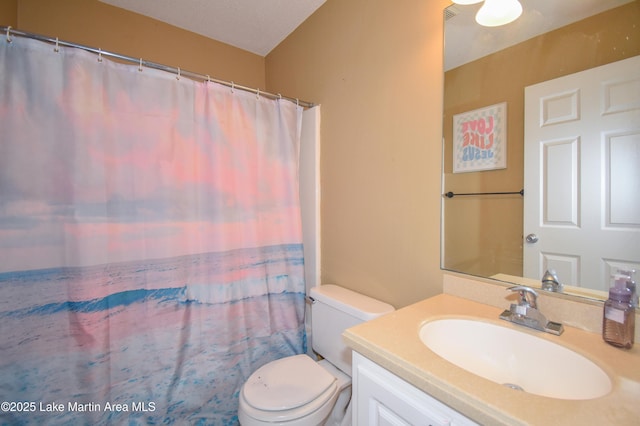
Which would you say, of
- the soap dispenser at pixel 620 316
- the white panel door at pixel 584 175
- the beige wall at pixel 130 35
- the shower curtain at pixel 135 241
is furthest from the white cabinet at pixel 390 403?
the beige wall at pixel 130 35

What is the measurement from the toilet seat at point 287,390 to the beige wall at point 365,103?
0.50 metres

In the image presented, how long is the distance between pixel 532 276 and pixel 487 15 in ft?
3.24

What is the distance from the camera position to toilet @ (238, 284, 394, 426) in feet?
3.68

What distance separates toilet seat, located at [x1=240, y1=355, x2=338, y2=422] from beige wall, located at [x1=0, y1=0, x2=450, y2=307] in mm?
495

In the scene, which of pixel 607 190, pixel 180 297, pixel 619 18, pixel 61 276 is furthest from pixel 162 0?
pixel 607 190

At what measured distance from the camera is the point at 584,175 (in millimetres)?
827

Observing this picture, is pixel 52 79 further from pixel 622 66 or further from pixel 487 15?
pixel 622 66

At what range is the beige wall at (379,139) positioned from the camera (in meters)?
1.19

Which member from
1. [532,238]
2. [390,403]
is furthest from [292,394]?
[532,238]

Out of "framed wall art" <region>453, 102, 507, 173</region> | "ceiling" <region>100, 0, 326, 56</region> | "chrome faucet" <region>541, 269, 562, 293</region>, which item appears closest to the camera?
"chrome faucet" <region>541, 269, 562, 293</region>

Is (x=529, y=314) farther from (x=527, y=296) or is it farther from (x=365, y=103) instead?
(x=365, y=103)

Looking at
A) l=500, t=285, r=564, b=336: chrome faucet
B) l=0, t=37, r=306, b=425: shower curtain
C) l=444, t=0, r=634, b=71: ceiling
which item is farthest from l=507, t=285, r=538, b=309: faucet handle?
l=0, t=37, r=306, b=425: shower curtain

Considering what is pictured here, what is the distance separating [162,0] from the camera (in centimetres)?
168

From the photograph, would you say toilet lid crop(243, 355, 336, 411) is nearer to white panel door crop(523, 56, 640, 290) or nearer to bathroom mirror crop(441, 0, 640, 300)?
bathroom mirror crop(441, 0, 640, 300)
